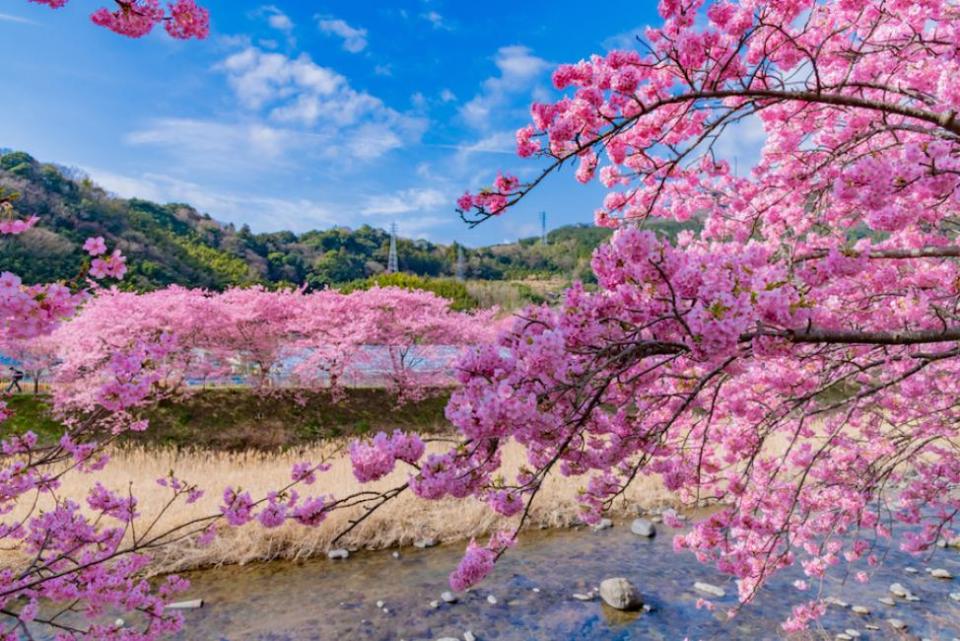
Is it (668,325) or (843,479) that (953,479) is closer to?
(843,479)

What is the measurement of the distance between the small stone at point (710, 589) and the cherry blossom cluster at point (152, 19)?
7844 mm

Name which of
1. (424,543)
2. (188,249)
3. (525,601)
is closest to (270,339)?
(424,543)

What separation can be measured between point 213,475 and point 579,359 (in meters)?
10.7

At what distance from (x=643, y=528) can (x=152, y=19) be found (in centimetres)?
937

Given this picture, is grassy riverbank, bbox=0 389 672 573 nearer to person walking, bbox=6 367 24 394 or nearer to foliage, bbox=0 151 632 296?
person walking, bbox=6 367 24 394

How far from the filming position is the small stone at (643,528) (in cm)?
945

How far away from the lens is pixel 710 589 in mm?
7281

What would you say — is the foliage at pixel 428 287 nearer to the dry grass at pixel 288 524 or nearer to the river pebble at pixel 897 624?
the dry grass at pixel 288 524

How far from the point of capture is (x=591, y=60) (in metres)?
4.08

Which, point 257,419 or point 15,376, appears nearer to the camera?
point 15,376

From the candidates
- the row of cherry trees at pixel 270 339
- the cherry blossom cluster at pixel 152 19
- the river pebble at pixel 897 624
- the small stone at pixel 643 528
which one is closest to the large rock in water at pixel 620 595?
the small stone at pixel 643 528

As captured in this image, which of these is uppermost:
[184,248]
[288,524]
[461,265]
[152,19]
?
[461,265]

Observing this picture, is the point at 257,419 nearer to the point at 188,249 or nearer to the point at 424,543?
the point at 424,543

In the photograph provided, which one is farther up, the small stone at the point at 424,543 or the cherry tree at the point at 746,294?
the cherry tree at the point at 746,294
